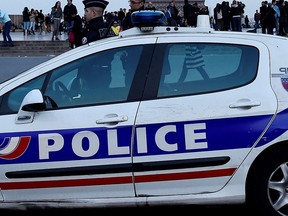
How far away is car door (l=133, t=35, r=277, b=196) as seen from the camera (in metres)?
4.51

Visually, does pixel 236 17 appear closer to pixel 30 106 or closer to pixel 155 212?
pixel 155 212

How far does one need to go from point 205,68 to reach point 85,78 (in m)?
0.83

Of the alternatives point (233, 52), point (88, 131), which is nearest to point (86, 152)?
point (88, 131)

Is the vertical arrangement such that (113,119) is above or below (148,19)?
below

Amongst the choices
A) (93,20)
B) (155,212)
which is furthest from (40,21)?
(155,212)

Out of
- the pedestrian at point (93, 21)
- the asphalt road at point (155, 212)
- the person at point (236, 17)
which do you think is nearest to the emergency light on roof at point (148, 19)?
the asphalt road at point (155, 212)

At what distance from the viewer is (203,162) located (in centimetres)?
452

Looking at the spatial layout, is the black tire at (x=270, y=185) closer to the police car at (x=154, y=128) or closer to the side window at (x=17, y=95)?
the police car at (x=154, y=128)

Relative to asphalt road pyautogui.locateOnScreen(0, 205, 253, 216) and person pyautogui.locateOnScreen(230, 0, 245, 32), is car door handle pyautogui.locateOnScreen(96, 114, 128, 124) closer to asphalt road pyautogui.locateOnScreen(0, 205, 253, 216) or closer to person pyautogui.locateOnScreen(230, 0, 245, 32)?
asphalt road pyautogui.locateOnScreen(0, 205, 253, 216)

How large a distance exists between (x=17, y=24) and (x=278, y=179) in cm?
5219

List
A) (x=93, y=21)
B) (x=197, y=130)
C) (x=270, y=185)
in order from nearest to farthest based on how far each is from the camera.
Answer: (x=197, y=130) < (x=270, y=185) < (x=93, y=21)

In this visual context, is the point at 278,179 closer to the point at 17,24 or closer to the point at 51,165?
the point at 51,165

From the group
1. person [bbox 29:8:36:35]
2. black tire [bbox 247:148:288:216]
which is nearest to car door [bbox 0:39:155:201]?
black tire [bbox 247:148:288:216]

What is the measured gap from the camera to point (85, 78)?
4.79 m
